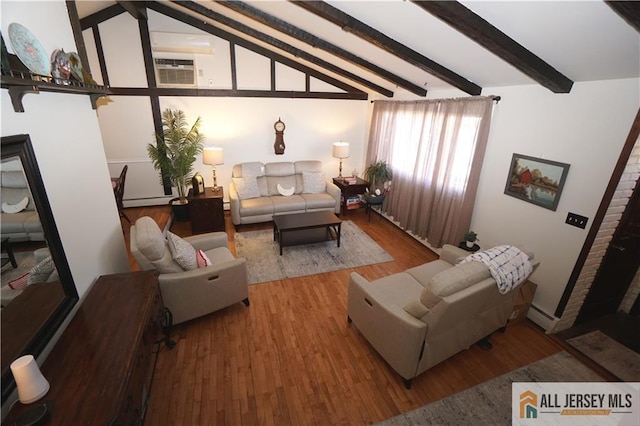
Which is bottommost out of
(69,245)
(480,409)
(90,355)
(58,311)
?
(480,409)

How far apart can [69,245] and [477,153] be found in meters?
3.84

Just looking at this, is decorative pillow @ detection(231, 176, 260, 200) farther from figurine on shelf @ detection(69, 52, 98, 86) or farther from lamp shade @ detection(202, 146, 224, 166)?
figurine on shelf @ detection(69, 52, 98, 86)

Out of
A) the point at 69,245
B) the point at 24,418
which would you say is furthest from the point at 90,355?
the point at 69,245

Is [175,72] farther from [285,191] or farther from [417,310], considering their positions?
[417,310]

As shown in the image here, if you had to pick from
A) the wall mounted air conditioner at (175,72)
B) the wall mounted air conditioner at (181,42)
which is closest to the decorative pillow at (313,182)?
the wall mounted air conditioner at (175,72)

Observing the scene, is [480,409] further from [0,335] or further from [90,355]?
[0,335]

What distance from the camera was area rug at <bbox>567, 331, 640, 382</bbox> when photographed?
7.64 feet

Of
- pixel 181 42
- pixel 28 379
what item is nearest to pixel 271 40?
pixel 181 42

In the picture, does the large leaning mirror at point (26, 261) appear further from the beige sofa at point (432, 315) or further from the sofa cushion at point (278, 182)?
the sofa cushion at point (278, 182)

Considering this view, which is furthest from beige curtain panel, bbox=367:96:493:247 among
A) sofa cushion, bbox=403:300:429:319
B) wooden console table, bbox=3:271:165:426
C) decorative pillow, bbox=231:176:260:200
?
wooden console table, bbox=3:271:165:426

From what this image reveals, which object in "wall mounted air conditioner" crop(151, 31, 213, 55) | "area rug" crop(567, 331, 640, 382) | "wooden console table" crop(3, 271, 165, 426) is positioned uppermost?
"wall mounted air conditioner" crop(151, 31, 213, 55)

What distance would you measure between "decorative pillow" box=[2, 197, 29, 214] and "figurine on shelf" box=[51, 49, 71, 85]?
0.77 m

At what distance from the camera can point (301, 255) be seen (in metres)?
3.98

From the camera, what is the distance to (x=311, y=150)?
5.67 meters
